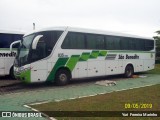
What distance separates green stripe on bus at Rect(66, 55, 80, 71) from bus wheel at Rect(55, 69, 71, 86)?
333 mm

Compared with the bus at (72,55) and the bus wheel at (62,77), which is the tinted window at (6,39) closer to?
the bus at (72,55)

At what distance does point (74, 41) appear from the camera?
17906 mm

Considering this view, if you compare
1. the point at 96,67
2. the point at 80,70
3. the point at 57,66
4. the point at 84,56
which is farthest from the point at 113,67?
the point at 57,66

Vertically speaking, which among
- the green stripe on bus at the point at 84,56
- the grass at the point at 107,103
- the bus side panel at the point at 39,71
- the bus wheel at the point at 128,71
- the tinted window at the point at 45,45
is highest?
the tinted window at the point at 45,45

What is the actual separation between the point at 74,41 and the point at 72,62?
1223 millimetres

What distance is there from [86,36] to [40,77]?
414 cm

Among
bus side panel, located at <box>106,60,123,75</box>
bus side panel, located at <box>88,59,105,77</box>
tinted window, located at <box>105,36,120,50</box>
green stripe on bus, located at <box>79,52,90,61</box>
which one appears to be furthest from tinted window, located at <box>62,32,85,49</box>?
bus side panel, located at <box>106,60,123,75</box>

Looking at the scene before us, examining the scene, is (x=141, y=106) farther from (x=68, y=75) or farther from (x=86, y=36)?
(x=86, y=36)

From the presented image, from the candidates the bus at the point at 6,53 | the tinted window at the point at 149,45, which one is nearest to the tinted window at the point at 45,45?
the bus at the point at 6,53

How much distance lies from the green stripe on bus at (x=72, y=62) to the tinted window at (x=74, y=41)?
1.87 ft

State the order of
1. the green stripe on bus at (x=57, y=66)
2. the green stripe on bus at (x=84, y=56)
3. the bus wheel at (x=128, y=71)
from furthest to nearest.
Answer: the bus wheel at (x=128, y=71), the green stripe on bus at (x=84, y=56), the green stripe on bus at (x=57, y=66)

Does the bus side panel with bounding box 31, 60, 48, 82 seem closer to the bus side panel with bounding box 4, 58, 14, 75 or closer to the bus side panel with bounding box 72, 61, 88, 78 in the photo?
the bus side panel with bounding box 72, 61, 88, 78

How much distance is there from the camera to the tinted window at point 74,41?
17406mm

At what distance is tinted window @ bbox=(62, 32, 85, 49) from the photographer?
1741 cm
